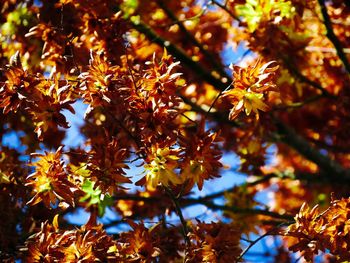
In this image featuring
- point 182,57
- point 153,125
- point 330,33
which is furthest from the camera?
point 182,57

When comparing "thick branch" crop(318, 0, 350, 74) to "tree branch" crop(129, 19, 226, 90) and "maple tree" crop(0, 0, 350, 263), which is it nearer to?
"maple tree" crop(0, 0, 350, 263)

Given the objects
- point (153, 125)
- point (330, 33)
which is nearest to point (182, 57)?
point (330, 33)

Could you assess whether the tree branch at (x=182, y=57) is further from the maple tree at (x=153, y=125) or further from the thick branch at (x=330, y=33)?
the thick branch at (x=330, y=33)

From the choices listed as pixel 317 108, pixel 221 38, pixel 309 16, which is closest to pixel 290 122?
pixel 317 108

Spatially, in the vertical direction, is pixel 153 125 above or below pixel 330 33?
below

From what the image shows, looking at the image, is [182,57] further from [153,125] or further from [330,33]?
[153,125]

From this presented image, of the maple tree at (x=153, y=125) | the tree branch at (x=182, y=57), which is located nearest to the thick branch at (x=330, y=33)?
the maple tree at (x=153, y=125)

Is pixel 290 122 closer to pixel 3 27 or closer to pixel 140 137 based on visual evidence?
pixel 3 27

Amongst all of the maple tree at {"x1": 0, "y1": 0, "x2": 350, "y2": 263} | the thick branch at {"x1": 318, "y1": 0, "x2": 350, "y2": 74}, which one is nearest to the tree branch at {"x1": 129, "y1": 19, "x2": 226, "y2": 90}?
the maple tree at {"x1": 0, "y1": 0, "x2": 350, "y2": 263}
